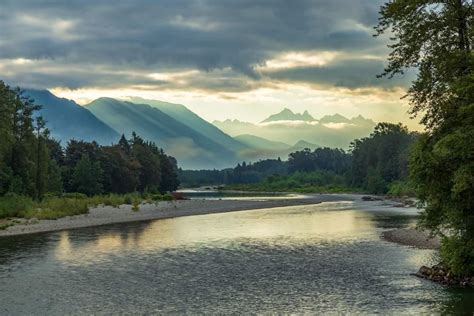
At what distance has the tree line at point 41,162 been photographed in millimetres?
94188

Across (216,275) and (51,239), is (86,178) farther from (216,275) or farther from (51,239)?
(216,275)

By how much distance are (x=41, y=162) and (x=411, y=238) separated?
73778 mm

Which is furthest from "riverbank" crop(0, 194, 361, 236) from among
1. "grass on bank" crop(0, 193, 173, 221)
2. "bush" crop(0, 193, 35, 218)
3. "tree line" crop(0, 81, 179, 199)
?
"tree line" crop(0, 81, 179, 199)

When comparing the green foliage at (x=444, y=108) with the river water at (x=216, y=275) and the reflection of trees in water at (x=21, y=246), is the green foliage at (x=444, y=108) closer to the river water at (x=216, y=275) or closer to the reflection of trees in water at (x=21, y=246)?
the river water at (x=216, y=275)

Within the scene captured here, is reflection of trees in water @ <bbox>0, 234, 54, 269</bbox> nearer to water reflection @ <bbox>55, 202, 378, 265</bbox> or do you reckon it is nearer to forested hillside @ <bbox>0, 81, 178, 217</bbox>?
water reflection @ <bbox>55, 202, 378, 265</bbox>

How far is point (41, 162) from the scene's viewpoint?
105062mm

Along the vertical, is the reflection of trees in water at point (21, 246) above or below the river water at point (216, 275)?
above

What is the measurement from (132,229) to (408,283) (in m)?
45.0

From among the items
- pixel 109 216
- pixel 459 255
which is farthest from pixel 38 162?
pixel 459 255

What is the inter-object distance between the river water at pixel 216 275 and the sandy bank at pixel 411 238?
190 centimetres

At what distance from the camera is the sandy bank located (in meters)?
52.1

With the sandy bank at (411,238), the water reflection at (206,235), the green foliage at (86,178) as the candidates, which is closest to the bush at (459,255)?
the sandy bank at (411,238)

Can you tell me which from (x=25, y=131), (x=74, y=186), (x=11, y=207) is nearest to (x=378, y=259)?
(x=11, y=207)

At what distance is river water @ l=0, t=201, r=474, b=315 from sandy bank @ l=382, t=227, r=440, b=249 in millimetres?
1902
